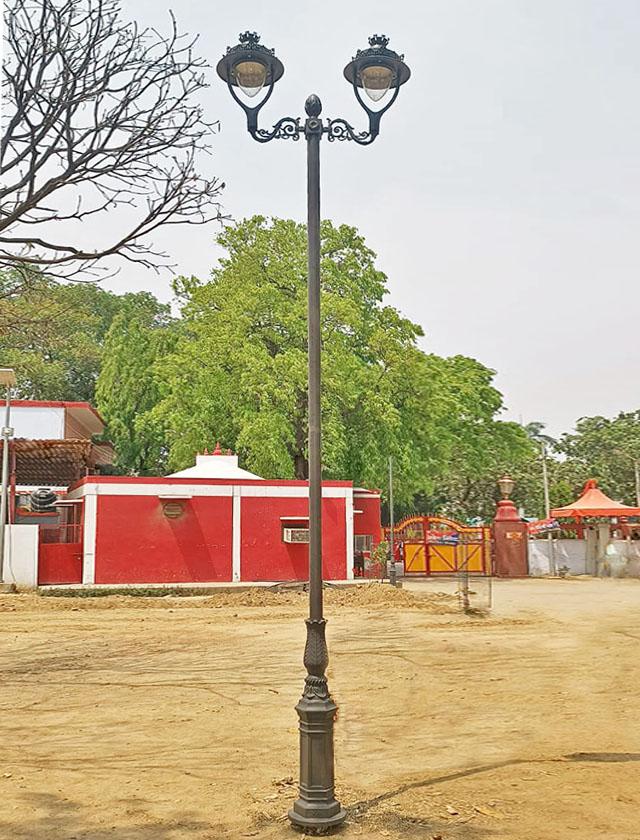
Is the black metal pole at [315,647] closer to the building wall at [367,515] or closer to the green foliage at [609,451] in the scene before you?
the building wall at [367,515]

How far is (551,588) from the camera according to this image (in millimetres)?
27469

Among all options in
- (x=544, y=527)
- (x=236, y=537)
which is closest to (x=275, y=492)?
(x=236, y=537)

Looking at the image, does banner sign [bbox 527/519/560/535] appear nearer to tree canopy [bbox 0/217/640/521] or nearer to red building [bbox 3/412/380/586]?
tree canopy [bbox 0/217/640/521]

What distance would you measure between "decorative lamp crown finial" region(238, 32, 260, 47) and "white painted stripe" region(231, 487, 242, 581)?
2146 cm

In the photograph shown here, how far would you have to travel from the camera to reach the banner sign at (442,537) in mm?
33284

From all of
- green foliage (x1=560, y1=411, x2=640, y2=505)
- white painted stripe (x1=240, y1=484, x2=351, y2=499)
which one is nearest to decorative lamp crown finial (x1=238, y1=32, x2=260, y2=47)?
white painted stripe (x1=240, y1=484, x2=351, y2=499)

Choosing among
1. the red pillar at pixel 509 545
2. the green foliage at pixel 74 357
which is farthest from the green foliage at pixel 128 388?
the red pillar at pixel 509 545

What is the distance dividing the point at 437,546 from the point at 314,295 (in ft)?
93.3

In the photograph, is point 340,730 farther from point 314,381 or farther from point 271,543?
point 271,543

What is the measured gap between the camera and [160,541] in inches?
1052

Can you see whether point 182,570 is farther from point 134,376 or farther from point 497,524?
point 134,376

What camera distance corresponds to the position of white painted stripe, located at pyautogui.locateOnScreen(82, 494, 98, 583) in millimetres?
25922

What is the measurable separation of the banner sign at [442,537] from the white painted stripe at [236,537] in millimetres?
8719

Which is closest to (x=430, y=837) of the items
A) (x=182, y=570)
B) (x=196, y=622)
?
(x=196, y=622)
